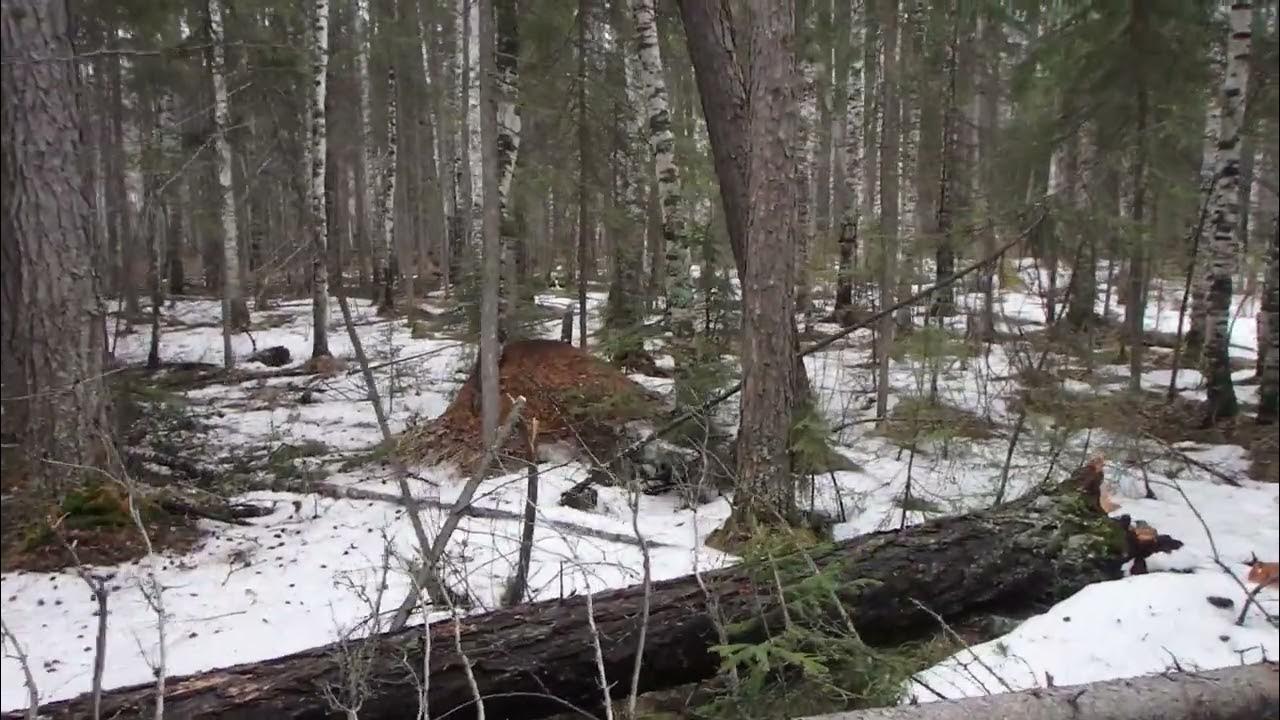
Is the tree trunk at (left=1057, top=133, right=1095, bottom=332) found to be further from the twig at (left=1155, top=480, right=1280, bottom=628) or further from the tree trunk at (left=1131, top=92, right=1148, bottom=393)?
the twig at (left=1155, top=480, right=1280, bottom=628)

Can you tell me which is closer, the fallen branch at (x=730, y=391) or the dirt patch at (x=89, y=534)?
the dirt patch at (x=89, y=534)

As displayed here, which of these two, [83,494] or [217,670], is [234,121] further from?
[217,670]

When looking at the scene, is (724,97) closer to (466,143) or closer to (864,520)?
(864,520)

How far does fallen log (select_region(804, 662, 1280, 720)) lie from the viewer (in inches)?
51.0

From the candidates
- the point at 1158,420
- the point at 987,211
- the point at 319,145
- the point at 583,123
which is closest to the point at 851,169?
the point at 583,123

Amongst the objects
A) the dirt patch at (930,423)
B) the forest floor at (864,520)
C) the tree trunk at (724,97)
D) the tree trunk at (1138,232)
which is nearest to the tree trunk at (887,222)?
the forest floor at (864,520)

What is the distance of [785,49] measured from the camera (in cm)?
427

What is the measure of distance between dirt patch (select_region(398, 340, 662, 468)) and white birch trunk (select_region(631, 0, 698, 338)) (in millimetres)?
1415

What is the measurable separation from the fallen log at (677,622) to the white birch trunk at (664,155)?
4.61 metres

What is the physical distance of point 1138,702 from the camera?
1.59m

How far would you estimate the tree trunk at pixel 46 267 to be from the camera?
55.0 inches

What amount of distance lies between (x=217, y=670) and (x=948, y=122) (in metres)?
8.25

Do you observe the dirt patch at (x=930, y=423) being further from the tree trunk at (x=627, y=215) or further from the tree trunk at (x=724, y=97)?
the tree trunk at (x=627, y=215)

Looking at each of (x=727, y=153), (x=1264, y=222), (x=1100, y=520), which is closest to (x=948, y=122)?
(x=727, y=153)
